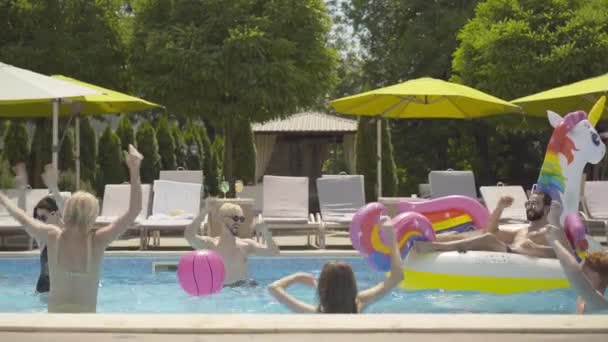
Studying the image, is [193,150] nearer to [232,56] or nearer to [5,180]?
[232,56]

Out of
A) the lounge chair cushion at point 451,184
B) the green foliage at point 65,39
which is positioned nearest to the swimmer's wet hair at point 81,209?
the lounge chair cushion at point 451,184

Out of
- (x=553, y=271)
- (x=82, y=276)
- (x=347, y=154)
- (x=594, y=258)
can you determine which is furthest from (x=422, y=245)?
(x=347, y=154)

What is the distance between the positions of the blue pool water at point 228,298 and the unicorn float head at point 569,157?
3.19 feet

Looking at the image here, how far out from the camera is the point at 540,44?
18047 millimetres

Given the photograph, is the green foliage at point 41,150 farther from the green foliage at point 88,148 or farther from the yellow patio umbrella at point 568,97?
the yellow patio umbrella at point 568,97

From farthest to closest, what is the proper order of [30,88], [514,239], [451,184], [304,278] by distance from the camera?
1. [451,184]
2. [30,88]
3. [514,239]
4. [304,278]

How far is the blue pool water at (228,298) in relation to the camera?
8383 mm

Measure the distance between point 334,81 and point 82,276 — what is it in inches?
585

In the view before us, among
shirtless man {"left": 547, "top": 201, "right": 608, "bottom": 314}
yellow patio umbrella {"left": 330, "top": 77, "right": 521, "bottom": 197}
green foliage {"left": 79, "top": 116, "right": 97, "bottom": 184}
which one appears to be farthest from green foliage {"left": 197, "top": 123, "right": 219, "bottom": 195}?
shirtless man {"left": 547, "top": 201, "right": 608, "bottom": 314}

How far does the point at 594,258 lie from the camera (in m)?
4.96

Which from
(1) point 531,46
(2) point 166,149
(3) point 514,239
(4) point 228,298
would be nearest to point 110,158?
(2) point 166,149

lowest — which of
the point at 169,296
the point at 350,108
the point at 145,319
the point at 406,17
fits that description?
the point at 169,296

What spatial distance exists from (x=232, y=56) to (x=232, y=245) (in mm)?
10490

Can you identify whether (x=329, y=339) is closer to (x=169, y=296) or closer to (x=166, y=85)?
(x=169, y=296)
